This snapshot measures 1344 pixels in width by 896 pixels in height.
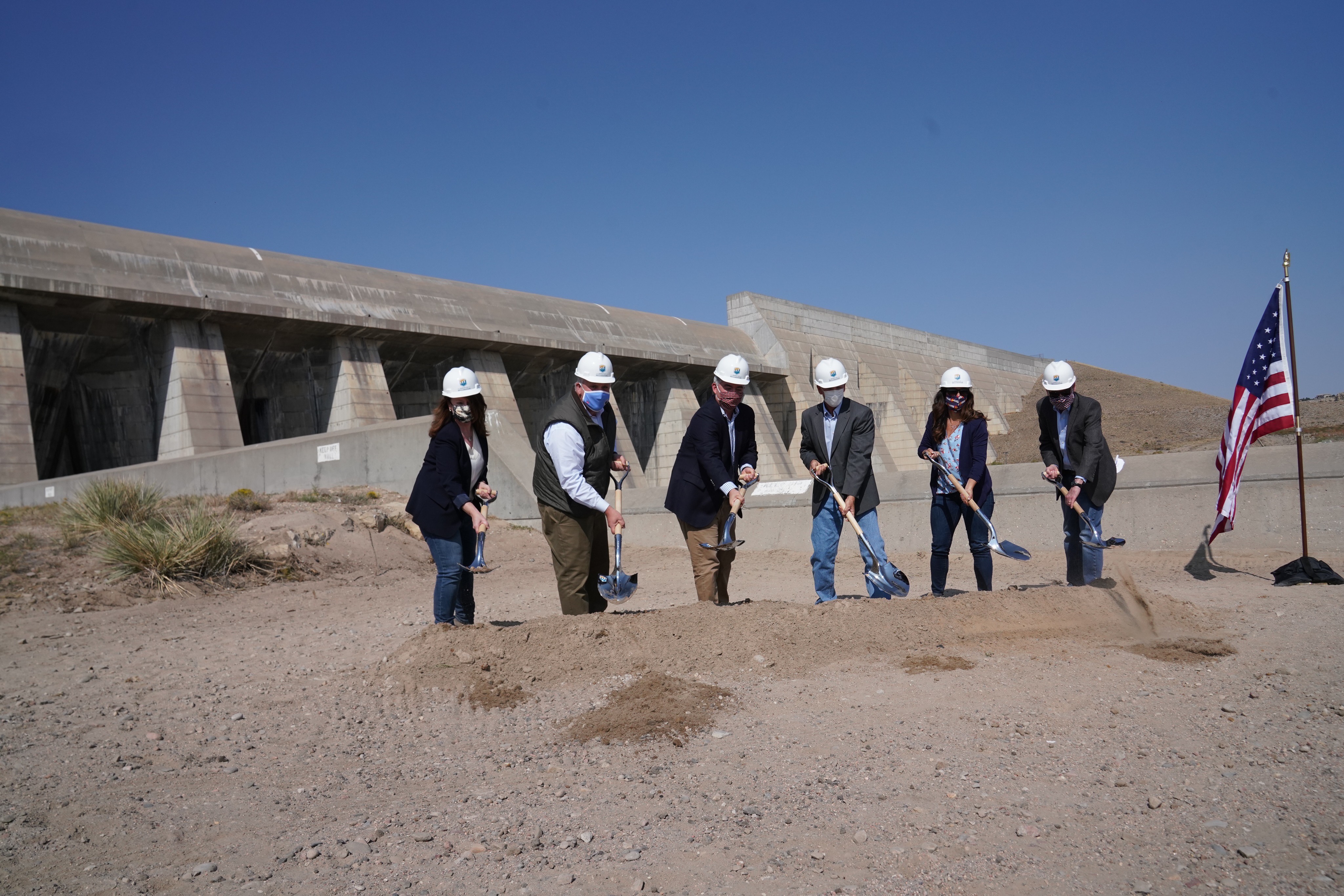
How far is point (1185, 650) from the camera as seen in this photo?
5121 millimetres

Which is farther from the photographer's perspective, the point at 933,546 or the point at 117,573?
the point at 117,573

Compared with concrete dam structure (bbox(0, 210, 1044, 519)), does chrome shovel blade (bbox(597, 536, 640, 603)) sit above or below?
below

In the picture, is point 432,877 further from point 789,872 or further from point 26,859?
point 26,859

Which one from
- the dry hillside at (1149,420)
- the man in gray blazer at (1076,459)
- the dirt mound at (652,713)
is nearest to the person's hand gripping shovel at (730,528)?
the dirt mound at (652,713)

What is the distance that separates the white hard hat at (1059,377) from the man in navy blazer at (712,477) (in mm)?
2481

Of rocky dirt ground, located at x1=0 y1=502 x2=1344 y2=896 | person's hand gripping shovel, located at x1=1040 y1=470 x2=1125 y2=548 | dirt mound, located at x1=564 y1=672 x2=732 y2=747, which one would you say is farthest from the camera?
person's hand gripping shovel, located at x1=1040 y1=470 x2=1125 y2=548

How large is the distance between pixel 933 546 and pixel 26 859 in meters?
5.54

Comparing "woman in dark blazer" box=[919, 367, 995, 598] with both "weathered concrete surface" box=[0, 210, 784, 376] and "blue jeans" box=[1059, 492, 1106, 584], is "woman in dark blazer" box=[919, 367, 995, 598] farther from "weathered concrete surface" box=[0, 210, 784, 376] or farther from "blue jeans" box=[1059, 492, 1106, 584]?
"weathered concrete surface" box=[0, 210, 784, 376]

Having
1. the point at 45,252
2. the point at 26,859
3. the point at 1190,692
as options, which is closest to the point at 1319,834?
the point at 1190,692

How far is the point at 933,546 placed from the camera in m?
6.70

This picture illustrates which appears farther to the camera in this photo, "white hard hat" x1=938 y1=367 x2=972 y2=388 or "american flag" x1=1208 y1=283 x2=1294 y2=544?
"american flag" x1=1208 y1=283 x2=1294 y2=544

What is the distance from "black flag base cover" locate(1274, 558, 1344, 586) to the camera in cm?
707

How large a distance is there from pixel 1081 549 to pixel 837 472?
2.12 meters

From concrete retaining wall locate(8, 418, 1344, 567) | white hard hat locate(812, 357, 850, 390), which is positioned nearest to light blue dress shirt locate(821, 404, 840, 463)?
white hard hat locate(812, 357, 850, 390)
